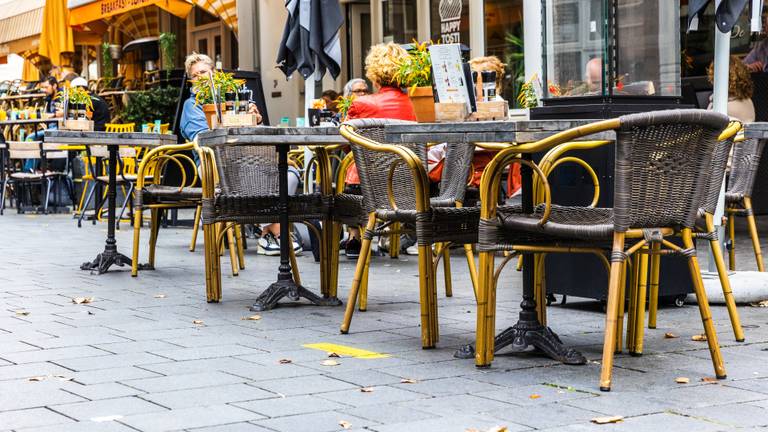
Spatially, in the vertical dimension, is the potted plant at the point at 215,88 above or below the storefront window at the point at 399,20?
below

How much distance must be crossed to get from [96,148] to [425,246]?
330 inches

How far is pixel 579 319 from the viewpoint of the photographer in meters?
6.06

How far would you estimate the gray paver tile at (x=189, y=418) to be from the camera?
12.5ft

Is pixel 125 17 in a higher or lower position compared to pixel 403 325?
higher

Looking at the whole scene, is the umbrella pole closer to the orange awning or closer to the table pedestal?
the table pedestal

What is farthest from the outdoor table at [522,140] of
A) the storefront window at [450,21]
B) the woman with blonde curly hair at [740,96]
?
the storefront window at [450,21]

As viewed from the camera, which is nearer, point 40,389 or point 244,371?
point 40,389

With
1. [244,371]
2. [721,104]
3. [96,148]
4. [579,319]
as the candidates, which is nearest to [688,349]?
[579,319]

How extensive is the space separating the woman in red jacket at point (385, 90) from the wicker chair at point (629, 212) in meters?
2.79

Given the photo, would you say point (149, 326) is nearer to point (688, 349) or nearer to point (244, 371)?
point (244, 371)

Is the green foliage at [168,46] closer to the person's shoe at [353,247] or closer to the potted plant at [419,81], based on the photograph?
the person's shoe at [353,247]

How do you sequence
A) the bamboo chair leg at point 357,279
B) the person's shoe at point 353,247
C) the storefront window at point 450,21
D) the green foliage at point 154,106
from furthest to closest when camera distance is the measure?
→ the green foliage at point 154,106 < the storefront window at point 450,21 < the person's shoe at point 353,247 < the bamboo chair leg at point 357,279

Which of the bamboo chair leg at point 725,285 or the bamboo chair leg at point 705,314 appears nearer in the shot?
the bamboo chair leg at point 705,314

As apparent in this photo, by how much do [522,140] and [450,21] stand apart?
1043cm
